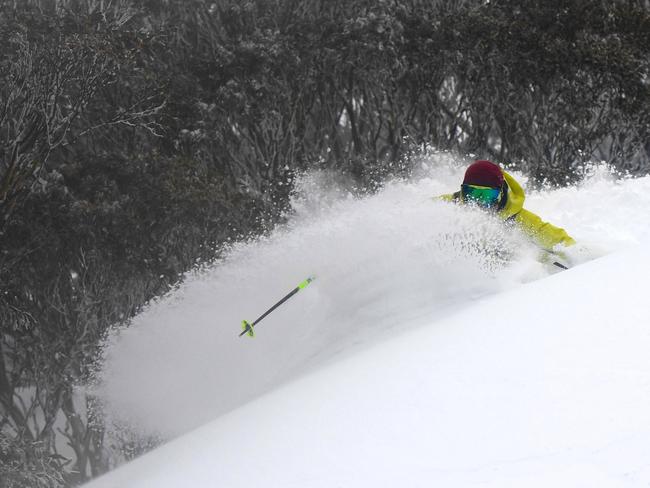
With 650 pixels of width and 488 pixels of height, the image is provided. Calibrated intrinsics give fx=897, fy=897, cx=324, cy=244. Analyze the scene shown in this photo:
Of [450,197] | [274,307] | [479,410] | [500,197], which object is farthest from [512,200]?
[479,410]

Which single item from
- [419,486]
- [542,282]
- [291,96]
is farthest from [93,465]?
[419,486]

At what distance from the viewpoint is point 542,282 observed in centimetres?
600

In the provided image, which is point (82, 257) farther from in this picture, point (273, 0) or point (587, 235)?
point (587, 235)

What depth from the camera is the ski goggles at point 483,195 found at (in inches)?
310

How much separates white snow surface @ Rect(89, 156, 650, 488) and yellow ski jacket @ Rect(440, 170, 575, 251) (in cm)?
16

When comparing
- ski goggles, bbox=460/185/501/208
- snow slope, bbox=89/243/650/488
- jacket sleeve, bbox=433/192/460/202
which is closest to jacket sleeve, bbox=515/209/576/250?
ski goggles, bbox=460/185/501/208

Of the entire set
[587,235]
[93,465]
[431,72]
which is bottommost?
[587,235]

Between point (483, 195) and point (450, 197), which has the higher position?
point (450, 197)

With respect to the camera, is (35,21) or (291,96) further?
(291,96)

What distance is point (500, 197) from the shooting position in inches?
311

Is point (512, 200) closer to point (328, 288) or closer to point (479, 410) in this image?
point (328, 288)

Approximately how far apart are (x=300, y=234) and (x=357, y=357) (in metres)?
3.34

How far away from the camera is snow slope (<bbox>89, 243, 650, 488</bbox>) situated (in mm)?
3389

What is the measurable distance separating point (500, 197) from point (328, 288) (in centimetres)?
177
